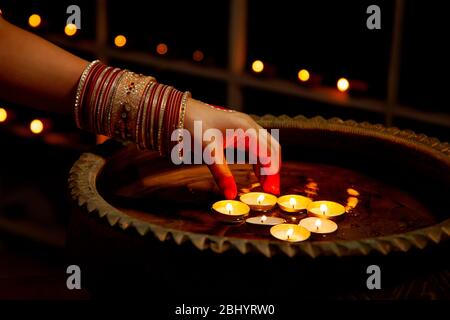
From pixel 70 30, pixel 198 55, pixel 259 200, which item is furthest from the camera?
pixel 70 30

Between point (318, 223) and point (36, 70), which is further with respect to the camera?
point (36, 70)

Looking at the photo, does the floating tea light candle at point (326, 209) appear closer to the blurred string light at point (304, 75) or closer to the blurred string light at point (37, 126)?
the blurred string light at point (304, 75)

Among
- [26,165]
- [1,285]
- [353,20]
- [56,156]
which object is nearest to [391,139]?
[353,20]

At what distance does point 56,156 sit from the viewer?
7.80ft

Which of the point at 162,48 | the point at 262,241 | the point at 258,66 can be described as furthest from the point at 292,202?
the point at 162,48

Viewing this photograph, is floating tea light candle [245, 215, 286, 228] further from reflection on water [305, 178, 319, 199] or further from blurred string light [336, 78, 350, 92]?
blurred string light [336, 78, 350, 92]

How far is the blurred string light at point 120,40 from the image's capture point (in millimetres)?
2078

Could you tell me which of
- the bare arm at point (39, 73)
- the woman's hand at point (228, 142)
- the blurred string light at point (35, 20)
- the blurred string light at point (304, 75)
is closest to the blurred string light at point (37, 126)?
the blurred string light at point (35, 20)

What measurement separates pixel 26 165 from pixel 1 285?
1.11 metres

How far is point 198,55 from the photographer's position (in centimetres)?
192

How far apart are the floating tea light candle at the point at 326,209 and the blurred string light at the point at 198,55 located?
109 centimetres

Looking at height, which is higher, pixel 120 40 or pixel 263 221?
pixel 120 40

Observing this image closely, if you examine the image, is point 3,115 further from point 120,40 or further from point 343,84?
point 343,84

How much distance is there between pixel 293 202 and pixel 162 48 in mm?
1204
